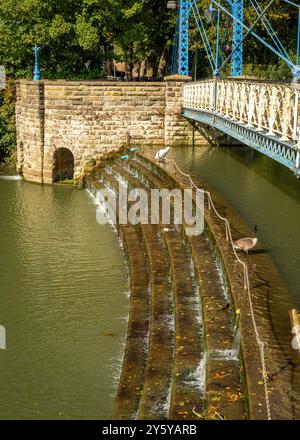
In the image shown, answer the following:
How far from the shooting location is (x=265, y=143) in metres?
12.3

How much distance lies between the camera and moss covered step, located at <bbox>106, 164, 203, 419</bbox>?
281 inches

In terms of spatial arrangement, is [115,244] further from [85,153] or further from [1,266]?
[85,153]

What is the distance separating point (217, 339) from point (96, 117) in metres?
16.5

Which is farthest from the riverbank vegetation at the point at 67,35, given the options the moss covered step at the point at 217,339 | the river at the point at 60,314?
the moss covered step at the point at 217,339

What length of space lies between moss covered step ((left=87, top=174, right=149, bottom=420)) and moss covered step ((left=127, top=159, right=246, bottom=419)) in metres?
0.97

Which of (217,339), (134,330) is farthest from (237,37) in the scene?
(217,339)

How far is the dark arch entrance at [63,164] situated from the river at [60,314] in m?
5.72

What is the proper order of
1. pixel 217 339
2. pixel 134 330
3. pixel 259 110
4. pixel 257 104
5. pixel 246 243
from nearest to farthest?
pixel 217 339, pixel 134 330, pixel 246 243, pixel 259 110, pixel 257 104

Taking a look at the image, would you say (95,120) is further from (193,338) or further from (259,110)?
(193,338)

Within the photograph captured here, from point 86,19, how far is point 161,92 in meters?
6.38

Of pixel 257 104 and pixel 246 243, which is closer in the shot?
pixel 246 243

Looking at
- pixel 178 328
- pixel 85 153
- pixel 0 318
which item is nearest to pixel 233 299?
pixel 178 328

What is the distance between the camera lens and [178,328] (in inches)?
353

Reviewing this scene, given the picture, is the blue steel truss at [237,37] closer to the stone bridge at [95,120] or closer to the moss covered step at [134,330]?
the stone bridge at [95,120]
